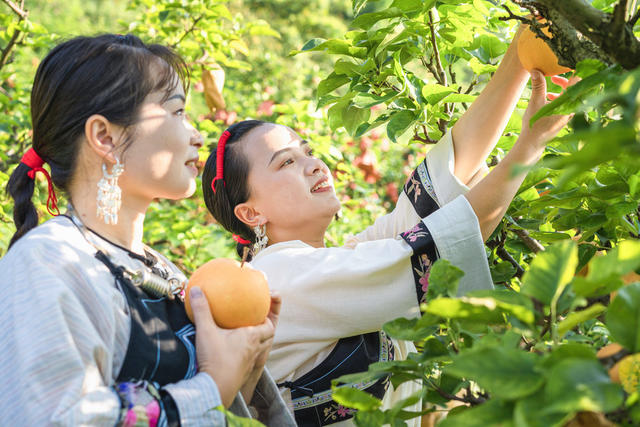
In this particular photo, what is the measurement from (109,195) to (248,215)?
0.48 metres

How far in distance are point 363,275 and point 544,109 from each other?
0.49m

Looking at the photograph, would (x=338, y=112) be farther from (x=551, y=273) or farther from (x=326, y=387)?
(x=551, y=273)

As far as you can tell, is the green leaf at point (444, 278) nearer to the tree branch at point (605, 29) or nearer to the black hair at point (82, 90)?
the tree branch at point (605, 29)

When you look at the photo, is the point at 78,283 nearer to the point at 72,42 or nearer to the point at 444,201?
the point at 72,42

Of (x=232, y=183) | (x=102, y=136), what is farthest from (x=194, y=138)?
(x=232, y=183)

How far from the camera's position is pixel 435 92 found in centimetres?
105

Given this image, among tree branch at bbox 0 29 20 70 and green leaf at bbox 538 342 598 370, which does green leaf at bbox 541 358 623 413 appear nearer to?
green leaf at bbox 538 342 598 370

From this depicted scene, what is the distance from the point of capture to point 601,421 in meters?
0.46

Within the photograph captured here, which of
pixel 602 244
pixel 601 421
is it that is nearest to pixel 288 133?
pixel 602 244

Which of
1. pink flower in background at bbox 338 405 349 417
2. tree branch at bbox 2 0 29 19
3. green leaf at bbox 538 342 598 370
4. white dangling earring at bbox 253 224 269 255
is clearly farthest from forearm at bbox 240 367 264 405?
tree branch at bbox 2 0 29 19

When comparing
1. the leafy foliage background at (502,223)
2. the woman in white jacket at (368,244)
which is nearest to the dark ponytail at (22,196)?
the woman in white jacket at (368,244)

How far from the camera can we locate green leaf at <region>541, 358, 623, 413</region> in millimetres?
379

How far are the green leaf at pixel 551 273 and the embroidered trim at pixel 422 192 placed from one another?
662mm

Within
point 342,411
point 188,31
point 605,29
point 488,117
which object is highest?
point 605,29
